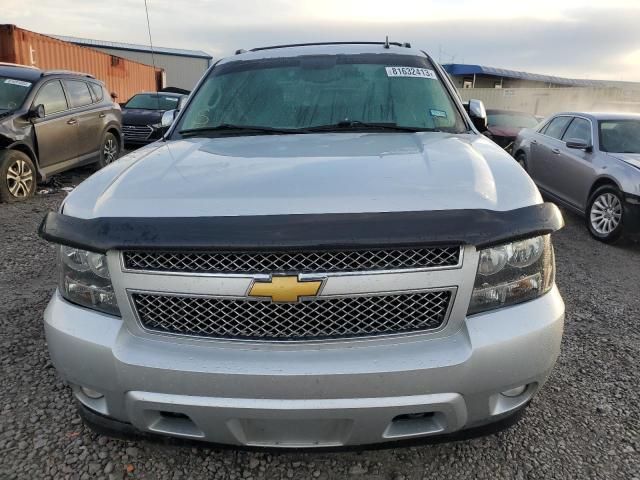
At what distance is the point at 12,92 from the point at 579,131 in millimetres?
7915

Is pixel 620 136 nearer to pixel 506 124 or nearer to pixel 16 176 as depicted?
pixel 506 124

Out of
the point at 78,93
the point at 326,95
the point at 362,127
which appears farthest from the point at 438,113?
the point at 78,93

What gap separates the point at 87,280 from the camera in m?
1.79

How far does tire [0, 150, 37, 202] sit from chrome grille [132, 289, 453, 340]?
19.8 ft

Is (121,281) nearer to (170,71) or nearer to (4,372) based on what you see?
(4,372)

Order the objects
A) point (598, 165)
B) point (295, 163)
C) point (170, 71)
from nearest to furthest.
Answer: point (295, 163), point (598, 165), point (170, 71)

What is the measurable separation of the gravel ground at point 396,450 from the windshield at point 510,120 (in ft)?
33.2

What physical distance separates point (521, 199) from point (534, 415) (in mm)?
1248

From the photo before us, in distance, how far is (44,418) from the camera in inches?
95.9

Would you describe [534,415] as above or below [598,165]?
below

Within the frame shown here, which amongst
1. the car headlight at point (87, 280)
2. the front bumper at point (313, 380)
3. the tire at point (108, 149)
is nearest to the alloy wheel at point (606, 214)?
the front bumper at point (313, 380)

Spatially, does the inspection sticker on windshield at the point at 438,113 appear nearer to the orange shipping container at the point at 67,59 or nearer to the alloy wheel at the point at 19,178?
the alloy wheel at the point at 19,178

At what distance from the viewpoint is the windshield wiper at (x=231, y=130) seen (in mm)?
2766

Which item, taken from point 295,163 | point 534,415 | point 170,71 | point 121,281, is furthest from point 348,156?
point 170,71
